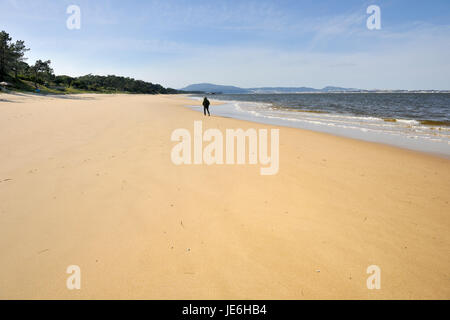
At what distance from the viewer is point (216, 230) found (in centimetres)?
316

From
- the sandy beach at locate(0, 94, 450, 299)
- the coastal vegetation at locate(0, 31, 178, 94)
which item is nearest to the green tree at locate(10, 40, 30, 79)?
the coastal vegetation at locate(0, 31, 178, 94)

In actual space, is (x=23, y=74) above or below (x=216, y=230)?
above

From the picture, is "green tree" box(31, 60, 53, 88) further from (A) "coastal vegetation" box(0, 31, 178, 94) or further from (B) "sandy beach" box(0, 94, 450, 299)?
(B) "sandy beach" box(0, 94, 450, 299)

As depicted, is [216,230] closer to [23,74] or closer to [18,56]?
[18,56]

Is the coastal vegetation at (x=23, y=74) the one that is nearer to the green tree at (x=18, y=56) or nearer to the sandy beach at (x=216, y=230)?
the green tree at (x=18, y=56)

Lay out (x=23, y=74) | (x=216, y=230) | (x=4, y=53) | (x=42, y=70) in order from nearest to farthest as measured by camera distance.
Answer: (x=216, y=230) → (x=4, y=53) → (x=42, y=70) → (x=23, y=74)

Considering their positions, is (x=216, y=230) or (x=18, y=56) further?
(x=18, y=56)

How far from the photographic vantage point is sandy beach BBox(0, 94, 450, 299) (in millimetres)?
2309

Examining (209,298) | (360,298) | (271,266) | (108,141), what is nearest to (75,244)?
(209,298)

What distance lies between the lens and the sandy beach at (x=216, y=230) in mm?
2309

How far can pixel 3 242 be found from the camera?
276 cm

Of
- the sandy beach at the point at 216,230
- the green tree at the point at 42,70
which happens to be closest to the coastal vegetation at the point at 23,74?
the green tree at the point at 42,70

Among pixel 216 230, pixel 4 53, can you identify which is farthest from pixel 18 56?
pixel 216 230
